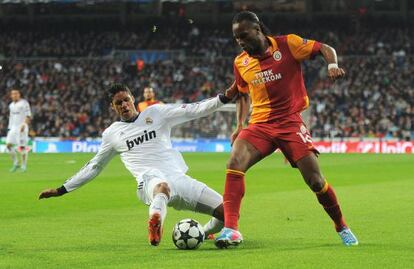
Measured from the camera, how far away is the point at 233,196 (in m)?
8.03

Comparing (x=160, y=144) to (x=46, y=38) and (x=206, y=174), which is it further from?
(x=46, y=38)

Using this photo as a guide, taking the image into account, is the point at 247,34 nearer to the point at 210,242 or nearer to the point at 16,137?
the point at 210,242

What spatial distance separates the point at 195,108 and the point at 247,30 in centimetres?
116

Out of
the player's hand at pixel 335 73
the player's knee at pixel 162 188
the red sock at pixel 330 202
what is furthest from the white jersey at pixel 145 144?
the player's hand at pixel 335 73

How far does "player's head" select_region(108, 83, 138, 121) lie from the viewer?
28.9 feet

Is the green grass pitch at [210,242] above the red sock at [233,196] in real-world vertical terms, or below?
below

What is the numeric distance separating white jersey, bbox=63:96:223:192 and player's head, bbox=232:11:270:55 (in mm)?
945

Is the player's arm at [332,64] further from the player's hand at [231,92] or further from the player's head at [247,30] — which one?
the player's hand at [231,92]

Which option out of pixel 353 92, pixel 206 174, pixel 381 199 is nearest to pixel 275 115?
pixel 381 199

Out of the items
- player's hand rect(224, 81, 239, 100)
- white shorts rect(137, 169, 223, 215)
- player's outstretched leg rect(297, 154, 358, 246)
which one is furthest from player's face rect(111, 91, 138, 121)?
player's outstretched leg rect(297, 154, 358, 246)

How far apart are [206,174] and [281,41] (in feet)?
46.5

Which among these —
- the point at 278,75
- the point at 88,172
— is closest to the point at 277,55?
the point at 278,75

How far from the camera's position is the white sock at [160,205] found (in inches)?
312

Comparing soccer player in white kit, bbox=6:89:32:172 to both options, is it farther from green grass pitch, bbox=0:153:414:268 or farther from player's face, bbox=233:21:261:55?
player's face, bbox=233:21:261:55
